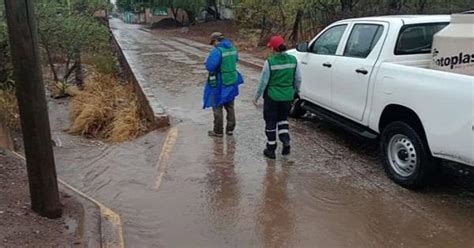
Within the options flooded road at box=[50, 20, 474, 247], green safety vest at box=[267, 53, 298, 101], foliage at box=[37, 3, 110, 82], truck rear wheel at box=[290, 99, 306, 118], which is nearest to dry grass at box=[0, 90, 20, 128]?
flooded road at box=[50, 20, 474, 247]

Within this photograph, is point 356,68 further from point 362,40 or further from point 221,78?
point 221,78

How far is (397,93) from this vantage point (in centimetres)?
587

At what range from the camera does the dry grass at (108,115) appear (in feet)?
31.0

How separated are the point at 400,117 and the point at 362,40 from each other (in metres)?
1.43

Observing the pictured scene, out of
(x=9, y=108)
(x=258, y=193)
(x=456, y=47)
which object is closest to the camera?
(x=456, y=47)

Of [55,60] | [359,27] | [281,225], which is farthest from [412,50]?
[55,60]

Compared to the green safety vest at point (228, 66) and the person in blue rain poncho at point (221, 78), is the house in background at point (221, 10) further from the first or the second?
the green safety vest at point (228, 66)

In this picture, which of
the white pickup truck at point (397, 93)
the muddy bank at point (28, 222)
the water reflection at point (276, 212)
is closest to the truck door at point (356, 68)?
the white pickup truck at point (397, 93)

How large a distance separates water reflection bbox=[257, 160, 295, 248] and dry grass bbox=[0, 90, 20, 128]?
224 inches

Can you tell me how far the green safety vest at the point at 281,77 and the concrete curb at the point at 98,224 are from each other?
2655 millimetres

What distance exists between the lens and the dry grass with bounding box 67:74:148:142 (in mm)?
9453

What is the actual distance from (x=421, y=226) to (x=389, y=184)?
116cm

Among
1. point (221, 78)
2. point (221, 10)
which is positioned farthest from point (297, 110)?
point (221, 10)

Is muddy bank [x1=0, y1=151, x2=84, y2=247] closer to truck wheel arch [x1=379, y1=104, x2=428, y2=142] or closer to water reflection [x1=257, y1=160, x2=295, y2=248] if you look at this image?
water reflection [x1=257, y1=160, x2=295, y2=248]
